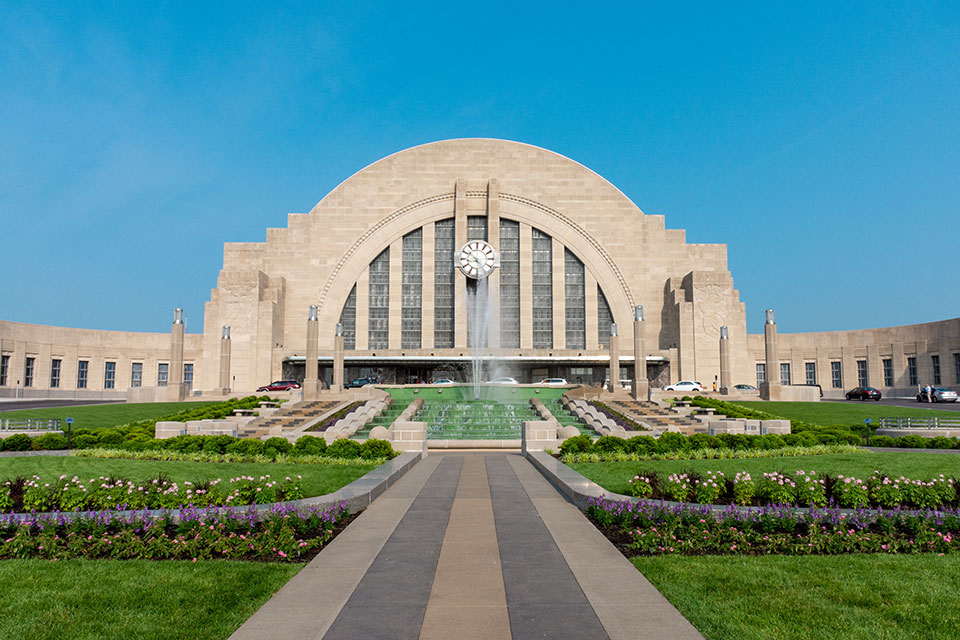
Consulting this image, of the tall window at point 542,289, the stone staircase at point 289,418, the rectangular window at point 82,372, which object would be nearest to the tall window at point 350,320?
the tall window at point 542,289

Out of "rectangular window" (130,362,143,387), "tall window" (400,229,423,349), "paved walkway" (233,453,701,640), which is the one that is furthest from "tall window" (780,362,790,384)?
"rectangular window" (130,362,143,387)

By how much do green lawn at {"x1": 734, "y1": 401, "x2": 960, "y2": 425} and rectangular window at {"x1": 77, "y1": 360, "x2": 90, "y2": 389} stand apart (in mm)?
54442

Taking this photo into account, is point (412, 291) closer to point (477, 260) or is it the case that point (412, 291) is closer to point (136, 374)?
point (477, 260)

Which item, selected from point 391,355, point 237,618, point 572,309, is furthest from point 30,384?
point 237,618

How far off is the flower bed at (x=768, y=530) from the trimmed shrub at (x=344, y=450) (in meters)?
9.28

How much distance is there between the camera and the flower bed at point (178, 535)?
7.26 metres

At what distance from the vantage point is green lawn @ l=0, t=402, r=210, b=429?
28.6 metres

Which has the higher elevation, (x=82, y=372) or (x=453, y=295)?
(x=453, y=295)

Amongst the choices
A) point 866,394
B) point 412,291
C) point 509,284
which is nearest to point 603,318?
point 509,284

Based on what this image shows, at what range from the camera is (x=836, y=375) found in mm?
60531

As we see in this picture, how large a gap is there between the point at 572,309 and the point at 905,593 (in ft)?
181

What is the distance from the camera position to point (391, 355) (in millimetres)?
57125

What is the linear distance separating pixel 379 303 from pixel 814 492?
173 ft

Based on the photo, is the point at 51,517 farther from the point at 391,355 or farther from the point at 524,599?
the point at 391,355
